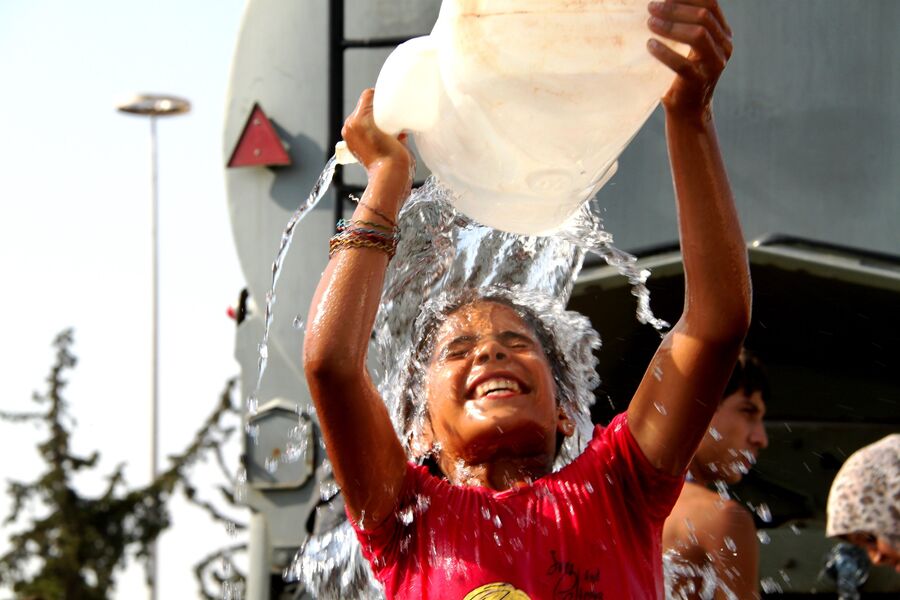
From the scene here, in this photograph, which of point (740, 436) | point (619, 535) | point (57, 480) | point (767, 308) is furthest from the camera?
point (57, 480)

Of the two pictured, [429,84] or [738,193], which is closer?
[429,84]

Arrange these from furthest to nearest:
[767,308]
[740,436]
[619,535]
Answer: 1. [767,308]
2. [740,436]
3. [619,535]

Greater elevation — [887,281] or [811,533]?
[887,281]

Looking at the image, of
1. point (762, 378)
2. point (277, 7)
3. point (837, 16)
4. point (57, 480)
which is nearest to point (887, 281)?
point (762, 378)

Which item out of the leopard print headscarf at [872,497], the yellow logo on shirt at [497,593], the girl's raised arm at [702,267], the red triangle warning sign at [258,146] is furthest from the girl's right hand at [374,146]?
the red triangle warning sign at [258,146]

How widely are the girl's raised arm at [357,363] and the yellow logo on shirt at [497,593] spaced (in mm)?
222

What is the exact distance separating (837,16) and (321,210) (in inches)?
62.1

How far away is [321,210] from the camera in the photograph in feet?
13.7

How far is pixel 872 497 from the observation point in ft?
10.6

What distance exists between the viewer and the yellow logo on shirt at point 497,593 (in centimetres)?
212

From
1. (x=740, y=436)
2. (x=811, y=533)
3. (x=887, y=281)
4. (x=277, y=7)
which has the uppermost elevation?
(x=277, y=7)

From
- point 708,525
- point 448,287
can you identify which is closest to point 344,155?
point 448,287

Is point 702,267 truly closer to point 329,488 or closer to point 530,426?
point 530,426

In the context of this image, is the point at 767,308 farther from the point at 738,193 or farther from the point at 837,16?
the point at 837,16
